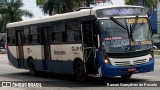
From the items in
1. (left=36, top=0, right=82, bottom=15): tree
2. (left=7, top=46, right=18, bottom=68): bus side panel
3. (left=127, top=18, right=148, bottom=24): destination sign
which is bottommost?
(left=7, top=46, right=18, bottom=68): bus side panel

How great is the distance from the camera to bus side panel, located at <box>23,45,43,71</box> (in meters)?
19.8

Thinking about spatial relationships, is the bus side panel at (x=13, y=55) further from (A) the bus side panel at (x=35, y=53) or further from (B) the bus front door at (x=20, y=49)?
(A) the bus side panel at (x=35, y=53)

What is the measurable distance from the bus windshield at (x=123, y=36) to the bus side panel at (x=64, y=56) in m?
1.50

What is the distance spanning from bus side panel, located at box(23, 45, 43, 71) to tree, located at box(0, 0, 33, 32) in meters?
54.6

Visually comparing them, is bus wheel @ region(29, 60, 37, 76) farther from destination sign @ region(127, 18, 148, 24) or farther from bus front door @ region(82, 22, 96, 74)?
destination sign @ region(127, 18, 148, 24)

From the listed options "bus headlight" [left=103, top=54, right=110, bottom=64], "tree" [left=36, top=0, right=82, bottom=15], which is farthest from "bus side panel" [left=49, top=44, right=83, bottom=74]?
"tree" [left=36, top=0, right=82, bottom=15]

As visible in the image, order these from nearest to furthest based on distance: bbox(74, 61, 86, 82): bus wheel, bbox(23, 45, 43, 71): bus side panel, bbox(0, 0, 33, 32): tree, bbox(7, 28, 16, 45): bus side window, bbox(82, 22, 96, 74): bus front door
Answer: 1. bbox(82, 22, 96, 74): bus front door
2. bbox(74, 61, 86, 82): bus wheel
3. bbox(23, 45, 43, 71): bus side panel
4. bbox(7, 28, 16, 45): bus side window
5. bbox(0, 0, 33, 32): tree

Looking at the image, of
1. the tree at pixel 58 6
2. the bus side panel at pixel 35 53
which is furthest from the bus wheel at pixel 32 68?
the tree at pixel 58 6

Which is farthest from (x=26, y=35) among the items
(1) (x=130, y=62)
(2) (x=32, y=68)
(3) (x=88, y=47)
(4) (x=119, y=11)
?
(1) (x=130, y=62)

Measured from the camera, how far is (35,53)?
66.6ft

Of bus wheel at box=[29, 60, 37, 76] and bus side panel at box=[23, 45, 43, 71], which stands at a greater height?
bus side panel at box=[23, 45, 43, 71]

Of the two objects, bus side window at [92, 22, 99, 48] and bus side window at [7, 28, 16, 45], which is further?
bus side window at [7, 28, 16, 45]

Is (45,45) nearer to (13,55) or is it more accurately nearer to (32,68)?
(32,68)

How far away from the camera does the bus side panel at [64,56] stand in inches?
633
